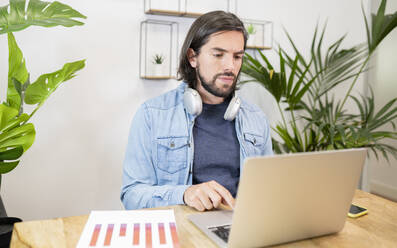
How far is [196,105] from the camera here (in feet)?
4.75

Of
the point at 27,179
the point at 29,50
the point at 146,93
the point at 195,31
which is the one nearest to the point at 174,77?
the point at 146,93

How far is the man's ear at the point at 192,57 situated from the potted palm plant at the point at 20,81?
1.74 feet

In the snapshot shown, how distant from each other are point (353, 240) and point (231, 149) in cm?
76

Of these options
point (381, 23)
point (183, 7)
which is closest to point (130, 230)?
point (183, 7)

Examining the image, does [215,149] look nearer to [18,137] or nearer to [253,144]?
[253,144]

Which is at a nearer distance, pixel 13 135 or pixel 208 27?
pixel 13 135

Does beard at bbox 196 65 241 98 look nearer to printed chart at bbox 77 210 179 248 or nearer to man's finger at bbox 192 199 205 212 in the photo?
man's finger at bbox 192 199 205 212

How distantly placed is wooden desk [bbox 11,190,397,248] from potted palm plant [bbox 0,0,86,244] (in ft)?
1.83

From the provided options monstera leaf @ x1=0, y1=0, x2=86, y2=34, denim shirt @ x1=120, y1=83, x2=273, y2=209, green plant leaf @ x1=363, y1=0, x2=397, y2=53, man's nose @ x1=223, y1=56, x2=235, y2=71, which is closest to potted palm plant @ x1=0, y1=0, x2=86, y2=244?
monstera leaf @ x1=0, y1=0, x2=86, y2=34

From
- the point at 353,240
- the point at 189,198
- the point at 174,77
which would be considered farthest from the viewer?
the point at 174,77

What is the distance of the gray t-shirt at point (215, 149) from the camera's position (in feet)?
4.85

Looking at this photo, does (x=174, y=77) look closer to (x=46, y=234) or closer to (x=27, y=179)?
(x=27, y=179)

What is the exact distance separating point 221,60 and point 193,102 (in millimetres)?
245

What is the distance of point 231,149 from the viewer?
5.01 feet
